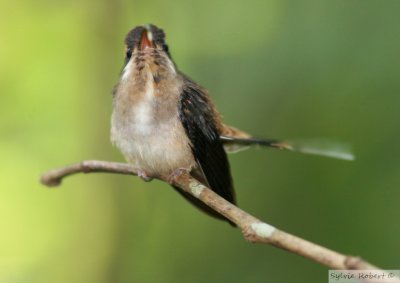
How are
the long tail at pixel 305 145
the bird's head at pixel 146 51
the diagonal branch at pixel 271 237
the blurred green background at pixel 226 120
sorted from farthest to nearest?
the blurred green background at pixel 226 120
the bird's head at pixel 146 51
the long tail at pixel 305 145
the diagonal branch at pixel 271 237

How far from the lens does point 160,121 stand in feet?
12.0

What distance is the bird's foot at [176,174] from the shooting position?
11.7ft

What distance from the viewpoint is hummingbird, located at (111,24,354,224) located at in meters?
3.64

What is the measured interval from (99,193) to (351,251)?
2.29m

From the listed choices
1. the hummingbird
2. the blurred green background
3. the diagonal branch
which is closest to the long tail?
the hummingbird

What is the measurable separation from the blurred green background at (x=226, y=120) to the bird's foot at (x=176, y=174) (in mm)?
973

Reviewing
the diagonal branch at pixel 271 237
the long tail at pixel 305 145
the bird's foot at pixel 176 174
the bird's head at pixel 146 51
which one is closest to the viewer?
the diagonal branch at pixel 271 237

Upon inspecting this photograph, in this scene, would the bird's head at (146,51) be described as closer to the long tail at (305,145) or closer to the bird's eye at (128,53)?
the bird's eye at (128,53)

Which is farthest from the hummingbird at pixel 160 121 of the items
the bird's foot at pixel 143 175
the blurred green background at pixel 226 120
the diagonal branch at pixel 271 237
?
the blurred green background at pixel 226 120

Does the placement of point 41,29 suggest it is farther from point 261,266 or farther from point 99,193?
point 261,266

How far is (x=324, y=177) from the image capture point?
164 inches

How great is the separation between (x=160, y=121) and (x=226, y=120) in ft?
4.17

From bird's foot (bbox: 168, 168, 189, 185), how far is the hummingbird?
0.04ft

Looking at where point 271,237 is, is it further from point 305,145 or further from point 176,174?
point 176,174
